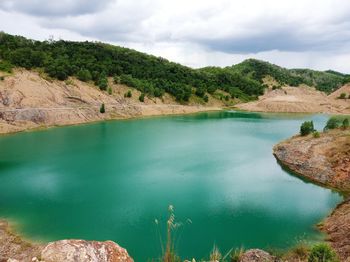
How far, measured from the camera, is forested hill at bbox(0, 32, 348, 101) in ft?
224

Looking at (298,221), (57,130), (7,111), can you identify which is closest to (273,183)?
(298,221)

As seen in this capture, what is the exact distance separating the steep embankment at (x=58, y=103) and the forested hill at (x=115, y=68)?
2808 millimetres

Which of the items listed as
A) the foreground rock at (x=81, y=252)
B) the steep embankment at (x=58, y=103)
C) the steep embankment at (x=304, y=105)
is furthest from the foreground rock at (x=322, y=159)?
the steep embankment at (x=304, y=105)

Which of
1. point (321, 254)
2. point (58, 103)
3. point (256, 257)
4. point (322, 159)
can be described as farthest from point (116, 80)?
point (321, 254)

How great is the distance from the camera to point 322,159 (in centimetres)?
3119

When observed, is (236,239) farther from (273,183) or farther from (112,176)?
(112,176)

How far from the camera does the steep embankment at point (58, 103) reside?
→ 2132 inches

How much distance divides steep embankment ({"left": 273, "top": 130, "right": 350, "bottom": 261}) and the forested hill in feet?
157

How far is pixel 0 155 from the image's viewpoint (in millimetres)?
36906

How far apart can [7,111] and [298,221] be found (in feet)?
154

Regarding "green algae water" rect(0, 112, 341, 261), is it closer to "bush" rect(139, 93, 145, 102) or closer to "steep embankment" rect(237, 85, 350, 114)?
"bush" rect(139, 93, 145, 102)

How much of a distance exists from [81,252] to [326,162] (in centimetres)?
2527

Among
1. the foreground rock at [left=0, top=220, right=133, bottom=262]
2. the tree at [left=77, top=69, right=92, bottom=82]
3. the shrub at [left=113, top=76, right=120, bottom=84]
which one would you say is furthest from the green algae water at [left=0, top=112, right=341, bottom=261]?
the shrub at [left=113, top=76, right=120, bottom=84]

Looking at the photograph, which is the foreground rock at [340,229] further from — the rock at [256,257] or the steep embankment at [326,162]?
the rock at [256,257]
